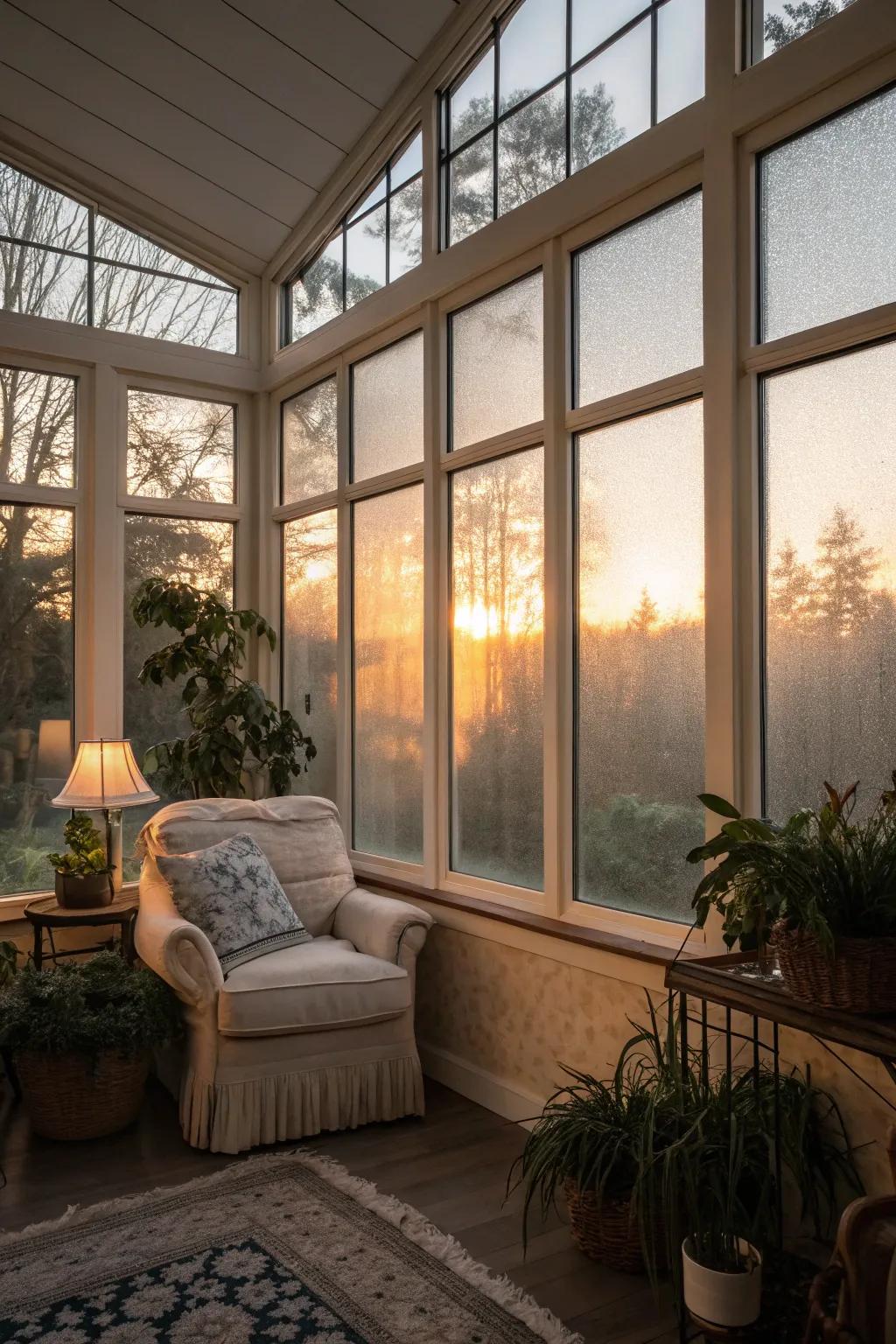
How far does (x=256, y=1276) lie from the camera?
8.54 feet

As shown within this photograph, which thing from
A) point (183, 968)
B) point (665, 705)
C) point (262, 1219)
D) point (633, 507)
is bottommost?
point (262, 1219)

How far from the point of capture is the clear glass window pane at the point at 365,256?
452cm

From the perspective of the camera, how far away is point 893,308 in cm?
258

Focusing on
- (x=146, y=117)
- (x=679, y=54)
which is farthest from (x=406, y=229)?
(x=679, y=54)

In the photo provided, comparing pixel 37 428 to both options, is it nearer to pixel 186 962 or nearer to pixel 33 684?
pixel 33 684

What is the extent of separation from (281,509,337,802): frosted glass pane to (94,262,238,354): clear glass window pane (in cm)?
100

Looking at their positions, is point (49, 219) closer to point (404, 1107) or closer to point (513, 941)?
point (513, 941)

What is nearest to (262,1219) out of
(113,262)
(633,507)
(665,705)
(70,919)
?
(70,919)

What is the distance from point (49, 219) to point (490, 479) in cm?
242

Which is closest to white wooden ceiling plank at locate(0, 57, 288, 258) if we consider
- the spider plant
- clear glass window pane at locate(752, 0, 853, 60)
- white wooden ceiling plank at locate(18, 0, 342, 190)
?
white wooden ceiling plank at locate(18, 0, 342, 190)

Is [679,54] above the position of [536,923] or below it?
above

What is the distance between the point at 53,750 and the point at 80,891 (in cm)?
80

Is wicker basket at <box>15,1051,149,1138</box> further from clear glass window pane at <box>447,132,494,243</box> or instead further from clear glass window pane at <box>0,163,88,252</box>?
clear glass window pane at <box>0,163,88,252</box>

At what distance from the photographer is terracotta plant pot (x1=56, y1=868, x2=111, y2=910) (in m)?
4.07
